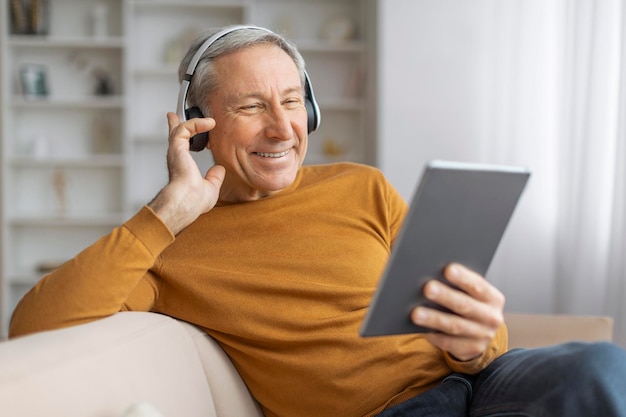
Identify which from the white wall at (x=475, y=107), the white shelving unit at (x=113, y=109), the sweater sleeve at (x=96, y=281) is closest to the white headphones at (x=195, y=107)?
the sweater sleeve at (x=96, y=281)

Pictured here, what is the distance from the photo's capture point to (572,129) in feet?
11.7

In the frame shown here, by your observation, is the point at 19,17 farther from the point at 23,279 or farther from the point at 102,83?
the point at 23,279

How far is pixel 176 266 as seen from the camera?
5.20 feet

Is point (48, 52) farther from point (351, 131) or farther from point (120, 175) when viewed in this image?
point (351, 131)

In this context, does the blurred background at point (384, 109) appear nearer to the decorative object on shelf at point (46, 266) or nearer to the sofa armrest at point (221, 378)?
the decorative object on shelf at point (46, 266)

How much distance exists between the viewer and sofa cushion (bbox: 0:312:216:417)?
108 cm

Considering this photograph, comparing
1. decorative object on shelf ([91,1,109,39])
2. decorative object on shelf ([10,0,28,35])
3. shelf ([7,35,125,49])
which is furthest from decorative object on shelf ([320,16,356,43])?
decorative object on shelf ([10,0,28,35])

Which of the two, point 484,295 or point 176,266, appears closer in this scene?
point 484,295

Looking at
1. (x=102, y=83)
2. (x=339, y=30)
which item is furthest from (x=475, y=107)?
(x=102, y=83)

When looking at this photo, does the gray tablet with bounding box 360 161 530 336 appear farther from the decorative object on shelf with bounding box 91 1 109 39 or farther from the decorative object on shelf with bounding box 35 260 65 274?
the decorative object on shelf with bounding box 91 1 109 39

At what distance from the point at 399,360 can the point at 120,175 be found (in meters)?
4.27

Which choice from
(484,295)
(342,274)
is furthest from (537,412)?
(342,274)

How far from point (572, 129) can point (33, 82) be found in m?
3.35

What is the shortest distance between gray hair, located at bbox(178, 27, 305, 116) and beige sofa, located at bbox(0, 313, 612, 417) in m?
0.49
